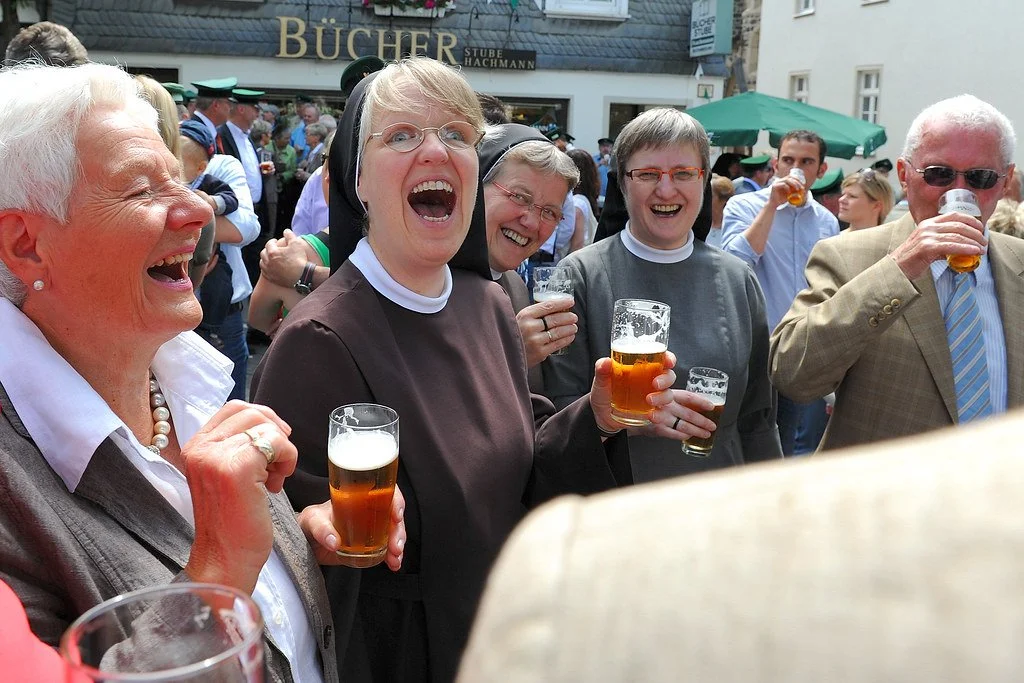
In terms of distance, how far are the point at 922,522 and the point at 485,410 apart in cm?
180

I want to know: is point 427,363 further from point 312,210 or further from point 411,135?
point 312,210

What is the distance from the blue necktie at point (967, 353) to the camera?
96.9 inches

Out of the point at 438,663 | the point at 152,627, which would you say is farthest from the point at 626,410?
the point at 152,627

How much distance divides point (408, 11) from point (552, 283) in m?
18.8

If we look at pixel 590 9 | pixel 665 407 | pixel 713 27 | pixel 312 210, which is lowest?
pixel 665 407

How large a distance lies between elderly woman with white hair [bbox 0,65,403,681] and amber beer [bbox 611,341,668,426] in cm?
76

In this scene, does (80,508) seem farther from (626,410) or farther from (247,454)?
(626,410)

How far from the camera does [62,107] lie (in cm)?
149

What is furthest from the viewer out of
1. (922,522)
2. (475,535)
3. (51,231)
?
(475,535)

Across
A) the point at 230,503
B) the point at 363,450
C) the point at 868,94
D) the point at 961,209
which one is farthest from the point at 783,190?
the point at 868,94

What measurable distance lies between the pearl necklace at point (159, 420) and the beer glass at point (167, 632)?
0.96 meters

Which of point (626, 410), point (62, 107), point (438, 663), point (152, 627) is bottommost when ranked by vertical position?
point (438, 663)

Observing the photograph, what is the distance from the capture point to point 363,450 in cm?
159

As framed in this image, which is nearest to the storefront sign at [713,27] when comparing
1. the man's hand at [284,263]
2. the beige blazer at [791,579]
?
the man's hand at [284,263]
